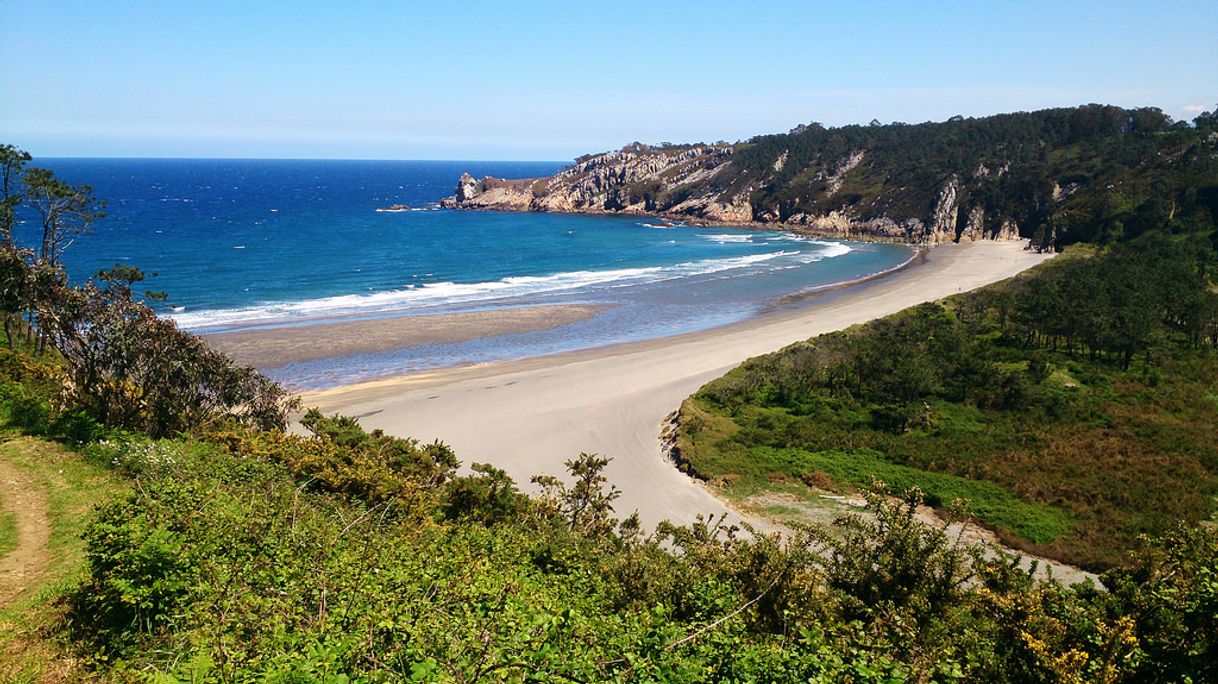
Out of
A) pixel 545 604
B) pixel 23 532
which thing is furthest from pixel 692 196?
pixel 545 604

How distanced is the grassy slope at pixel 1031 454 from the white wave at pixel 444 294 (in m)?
31.5

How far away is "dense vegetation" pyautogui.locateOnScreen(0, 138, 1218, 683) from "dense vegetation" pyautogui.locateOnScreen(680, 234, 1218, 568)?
227 cm

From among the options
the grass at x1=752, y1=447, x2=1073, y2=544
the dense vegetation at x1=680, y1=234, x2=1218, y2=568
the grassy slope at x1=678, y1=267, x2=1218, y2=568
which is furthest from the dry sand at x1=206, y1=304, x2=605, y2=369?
the grass at x1=752, y1=447, x2=1073, y2=544

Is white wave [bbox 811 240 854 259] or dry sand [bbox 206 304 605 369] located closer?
dry sand [bbox 206 304 605 369]

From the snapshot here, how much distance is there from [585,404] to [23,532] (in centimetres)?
2293

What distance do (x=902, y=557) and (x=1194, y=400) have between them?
27.5 m

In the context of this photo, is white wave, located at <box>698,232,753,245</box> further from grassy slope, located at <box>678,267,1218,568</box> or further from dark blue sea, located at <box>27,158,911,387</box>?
grassy slope, located at <box>678,267,1218,568</box>

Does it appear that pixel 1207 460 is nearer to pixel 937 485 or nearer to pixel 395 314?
pixel 937 485

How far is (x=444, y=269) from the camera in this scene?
69.9 m

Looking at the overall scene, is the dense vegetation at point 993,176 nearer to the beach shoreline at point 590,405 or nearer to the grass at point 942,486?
the beach shoreline at point 590,405

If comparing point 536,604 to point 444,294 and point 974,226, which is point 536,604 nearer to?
point 444,294

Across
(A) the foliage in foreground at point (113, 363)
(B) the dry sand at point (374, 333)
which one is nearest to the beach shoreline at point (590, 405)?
(B) the dry sand at point (374, 333)

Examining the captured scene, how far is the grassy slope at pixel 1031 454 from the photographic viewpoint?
2011 centimetres

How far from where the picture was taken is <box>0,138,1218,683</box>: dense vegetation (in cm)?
635
